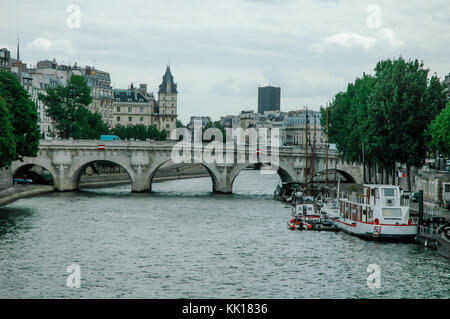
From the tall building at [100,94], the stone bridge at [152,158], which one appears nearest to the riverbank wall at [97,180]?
the stone bridge at [152,158]

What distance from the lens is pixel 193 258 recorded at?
180 feet

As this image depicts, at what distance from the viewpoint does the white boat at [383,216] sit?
61.3 m

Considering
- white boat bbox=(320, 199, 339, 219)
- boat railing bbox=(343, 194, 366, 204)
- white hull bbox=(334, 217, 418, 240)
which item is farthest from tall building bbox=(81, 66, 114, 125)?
white hull bbox=(334, 217, 418, 240)

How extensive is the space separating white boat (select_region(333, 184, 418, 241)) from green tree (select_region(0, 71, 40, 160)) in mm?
43422

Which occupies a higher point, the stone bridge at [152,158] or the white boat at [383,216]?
the stone bridge at [152,158]

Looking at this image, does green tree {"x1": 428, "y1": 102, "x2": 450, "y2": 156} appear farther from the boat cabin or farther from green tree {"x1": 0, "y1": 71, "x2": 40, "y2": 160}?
green tree {"x1": 0, "y1": 71, "x2": 40, "y2": 160}

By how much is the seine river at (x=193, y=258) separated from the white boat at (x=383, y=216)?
1180 mm

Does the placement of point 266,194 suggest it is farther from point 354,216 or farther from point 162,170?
point 162,170

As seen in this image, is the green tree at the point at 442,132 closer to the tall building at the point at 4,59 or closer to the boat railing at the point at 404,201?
the boat railing at the point at 404,201

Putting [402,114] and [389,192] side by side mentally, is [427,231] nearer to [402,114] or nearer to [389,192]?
[389,192]

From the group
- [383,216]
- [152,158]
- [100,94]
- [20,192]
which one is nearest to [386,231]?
[383,216]

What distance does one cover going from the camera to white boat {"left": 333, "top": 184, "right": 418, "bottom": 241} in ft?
201

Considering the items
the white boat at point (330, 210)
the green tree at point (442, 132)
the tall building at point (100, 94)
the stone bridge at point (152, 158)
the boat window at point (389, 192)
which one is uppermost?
the tall building at point (100, 94)
